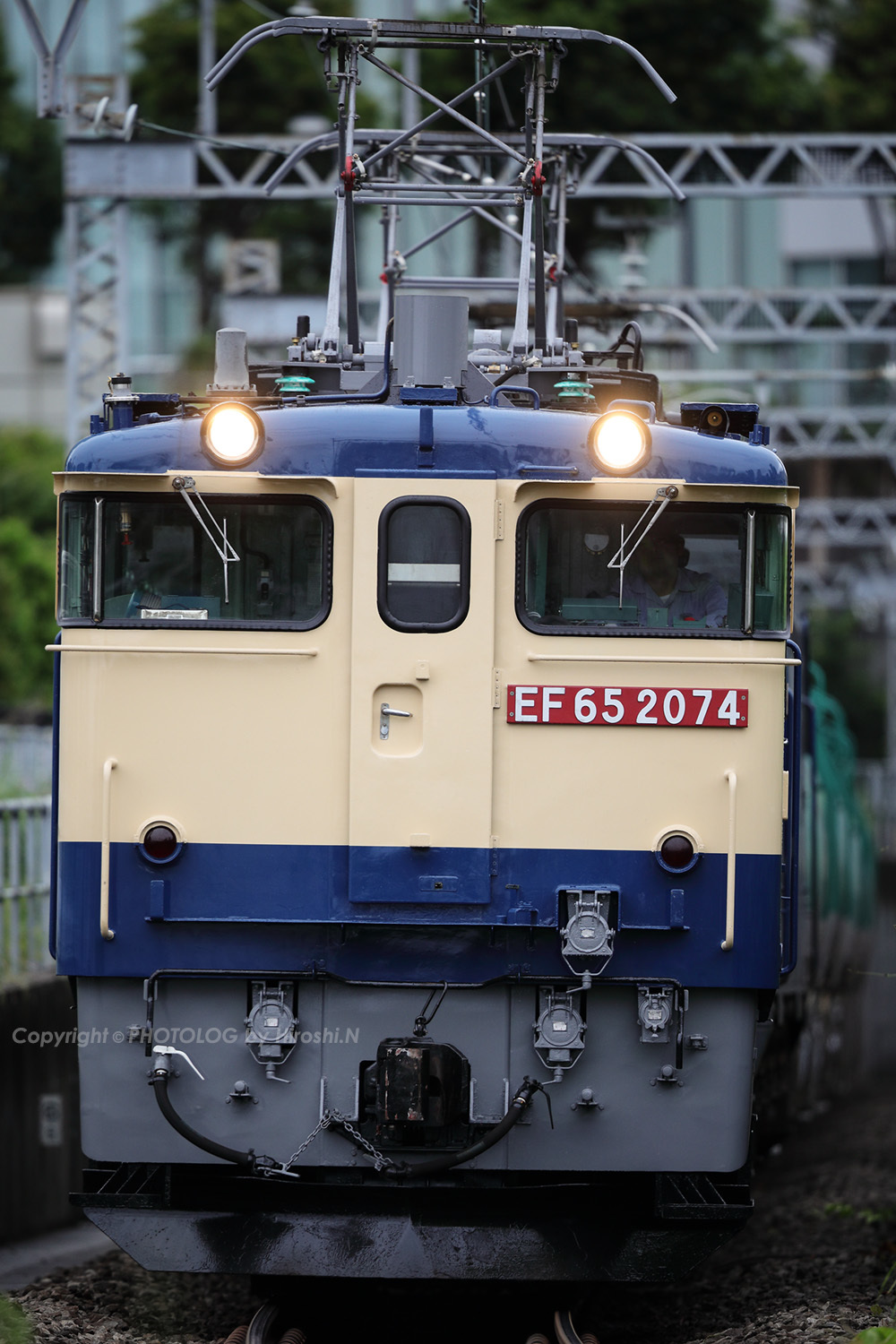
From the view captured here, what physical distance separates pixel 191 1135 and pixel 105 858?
1059 millimetres

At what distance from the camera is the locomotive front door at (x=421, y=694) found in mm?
7367

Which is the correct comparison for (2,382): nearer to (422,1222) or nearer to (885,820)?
(885,820)

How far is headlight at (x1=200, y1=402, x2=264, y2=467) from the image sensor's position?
7512 mm

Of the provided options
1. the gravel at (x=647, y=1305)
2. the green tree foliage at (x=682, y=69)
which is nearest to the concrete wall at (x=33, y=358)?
the green tree foliage at (x=682, y=69)

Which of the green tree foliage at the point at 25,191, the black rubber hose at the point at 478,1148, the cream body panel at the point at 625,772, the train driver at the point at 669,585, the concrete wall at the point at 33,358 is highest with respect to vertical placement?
the green tree foliage at the point at 25,191

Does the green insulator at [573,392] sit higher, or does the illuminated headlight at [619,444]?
the green insulator at [573,392]

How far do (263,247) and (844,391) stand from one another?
19211mm

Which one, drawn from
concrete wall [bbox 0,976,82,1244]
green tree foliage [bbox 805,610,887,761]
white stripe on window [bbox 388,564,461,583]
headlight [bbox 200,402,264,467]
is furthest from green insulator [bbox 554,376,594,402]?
green tree foliage [bbox 805,610,887,761]

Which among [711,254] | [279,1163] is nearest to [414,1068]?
[279,1163]

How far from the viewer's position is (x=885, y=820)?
30.8 metres

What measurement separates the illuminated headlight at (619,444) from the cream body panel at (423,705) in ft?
1.50

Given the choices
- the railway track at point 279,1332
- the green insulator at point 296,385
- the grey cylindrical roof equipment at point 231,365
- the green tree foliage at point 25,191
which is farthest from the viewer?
the green tree foliage at point 25,191

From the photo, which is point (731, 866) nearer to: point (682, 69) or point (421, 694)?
point (421, 694)

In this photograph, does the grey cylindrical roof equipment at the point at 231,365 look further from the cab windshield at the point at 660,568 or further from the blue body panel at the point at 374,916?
the blue body panel at the point at 374,916
